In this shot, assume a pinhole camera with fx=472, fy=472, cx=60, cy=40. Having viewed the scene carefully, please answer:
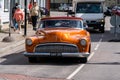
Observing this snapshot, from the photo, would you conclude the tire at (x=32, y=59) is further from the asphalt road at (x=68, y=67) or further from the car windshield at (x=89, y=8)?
the car windshield at (x=89, y=8)

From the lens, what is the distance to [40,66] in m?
14.7

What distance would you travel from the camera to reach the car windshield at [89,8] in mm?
31906

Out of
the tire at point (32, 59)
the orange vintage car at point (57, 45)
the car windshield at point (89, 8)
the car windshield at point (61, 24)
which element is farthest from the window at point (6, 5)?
the orange vintage car at point (57, 45)

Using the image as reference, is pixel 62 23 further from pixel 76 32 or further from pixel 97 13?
pixel 97 13

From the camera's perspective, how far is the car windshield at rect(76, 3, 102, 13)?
31.9 m

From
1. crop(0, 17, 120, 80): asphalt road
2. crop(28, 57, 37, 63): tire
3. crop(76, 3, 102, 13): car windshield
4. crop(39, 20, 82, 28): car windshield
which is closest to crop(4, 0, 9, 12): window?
crop(76, 3, 102, 13): car windshield

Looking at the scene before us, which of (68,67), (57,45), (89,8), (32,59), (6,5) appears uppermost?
(6,5)

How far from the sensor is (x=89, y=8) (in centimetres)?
3200

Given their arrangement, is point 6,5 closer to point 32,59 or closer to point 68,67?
point 32,59

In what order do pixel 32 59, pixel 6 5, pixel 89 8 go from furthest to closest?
1. pixel 6 5
2. pixel 89 8
3. pixel 32 59

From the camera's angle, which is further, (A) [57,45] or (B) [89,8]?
(B) [89,8]

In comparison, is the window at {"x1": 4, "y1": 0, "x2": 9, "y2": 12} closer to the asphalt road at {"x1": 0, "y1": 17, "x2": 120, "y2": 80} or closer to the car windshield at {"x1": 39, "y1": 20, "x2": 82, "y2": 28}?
the asphalt road at {"x1": 0, "y1": 17, "x2": 120, "y2": 80}

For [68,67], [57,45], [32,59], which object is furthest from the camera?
[32,59]

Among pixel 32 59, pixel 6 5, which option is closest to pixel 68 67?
pixel 32 59
